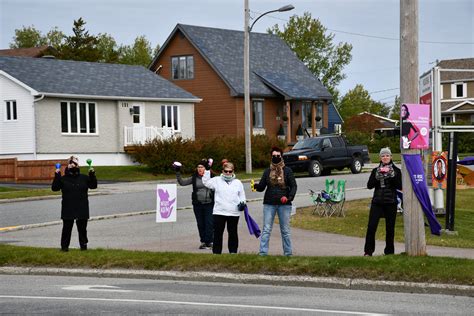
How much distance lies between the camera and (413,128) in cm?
1259

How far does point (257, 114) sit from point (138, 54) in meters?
45.6

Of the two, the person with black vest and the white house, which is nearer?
the person with black vest

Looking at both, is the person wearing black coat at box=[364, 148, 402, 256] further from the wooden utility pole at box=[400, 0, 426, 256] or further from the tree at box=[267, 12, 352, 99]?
the tree at box=[267, 12, 352, 99]

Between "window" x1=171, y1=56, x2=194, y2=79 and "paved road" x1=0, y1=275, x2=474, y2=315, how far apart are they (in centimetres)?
4209

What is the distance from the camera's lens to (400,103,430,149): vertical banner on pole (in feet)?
41.3

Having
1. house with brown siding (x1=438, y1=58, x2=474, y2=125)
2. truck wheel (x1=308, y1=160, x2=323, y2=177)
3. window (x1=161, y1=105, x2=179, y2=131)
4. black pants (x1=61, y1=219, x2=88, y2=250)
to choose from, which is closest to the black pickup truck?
truck wheel (x1=308, y1=160, x2=323, y2=177)

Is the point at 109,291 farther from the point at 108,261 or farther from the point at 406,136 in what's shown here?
the point at 406,136

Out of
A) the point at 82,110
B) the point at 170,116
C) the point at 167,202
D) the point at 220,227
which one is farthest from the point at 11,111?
the point at 220,227

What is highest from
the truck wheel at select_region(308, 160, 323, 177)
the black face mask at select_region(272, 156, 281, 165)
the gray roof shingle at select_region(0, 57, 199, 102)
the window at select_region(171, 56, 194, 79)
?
the window at select_region(171, 56, 194, 79)

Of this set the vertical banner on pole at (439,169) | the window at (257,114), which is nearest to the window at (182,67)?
the window at (257,114)

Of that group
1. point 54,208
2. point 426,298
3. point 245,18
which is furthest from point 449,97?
point 426,298

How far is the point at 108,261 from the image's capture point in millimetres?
13945

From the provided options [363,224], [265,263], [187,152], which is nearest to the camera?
[265,263]

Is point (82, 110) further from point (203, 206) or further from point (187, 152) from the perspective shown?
point (203, 206)
